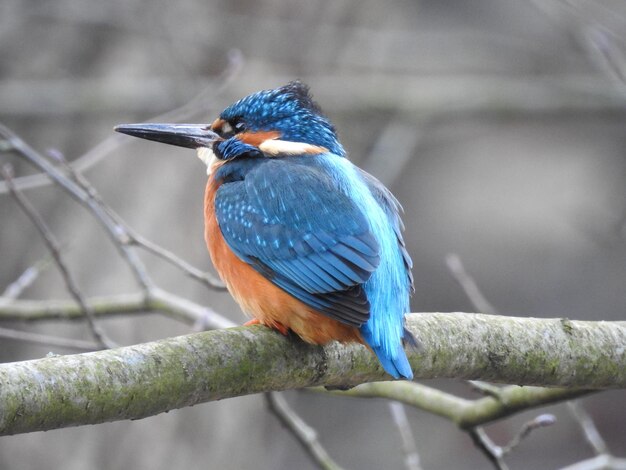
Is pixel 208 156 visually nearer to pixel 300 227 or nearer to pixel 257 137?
pixel 257 137

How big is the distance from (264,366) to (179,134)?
3.32 ft

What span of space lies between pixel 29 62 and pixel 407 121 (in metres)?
2.00

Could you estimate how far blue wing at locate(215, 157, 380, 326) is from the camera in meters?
2.31

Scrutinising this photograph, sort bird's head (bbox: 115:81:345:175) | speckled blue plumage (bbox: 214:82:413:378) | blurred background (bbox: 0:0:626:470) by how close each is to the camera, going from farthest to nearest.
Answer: blurred background (bbox: 0:0:626:470), bird's head (bbox: 115:81:345:175), speckled blue plumage (bbox: 214:82:413:378)

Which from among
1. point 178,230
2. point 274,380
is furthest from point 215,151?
point 178,230

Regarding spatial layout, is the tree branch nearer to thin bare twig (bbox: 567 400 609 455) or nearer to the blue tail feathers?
the blue tail feathers

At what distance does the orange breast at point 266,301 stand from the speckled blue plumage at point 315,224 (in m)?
0.03

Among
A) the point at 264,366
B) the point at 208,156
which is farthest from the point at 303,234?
the point at 208,156

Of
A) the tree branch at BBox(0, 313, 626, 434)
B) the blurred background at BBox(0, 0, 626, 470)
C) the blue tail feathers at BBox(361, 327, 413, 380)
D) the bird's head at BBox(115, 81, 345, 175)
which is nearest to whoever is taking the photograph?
the tree branch at BBox(0, 313, 626, 434)

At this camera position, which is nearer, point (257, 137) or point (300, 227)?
point (300, 227)

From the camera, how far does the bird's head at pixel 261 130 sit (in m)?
2.86

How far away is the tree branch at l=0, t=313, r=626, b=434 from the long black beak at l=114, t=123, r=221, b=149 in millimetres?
802

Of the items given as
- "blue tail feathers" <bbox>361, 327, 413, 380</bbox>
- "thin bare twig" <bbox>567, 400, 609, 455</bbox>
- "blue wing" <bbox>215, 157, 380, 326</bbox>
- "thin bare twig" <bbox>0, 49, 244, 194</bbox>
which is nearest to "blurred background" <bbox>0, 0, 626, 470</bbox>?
"thin bare twig" <bbox>0, 49, 244, 194</bbox>

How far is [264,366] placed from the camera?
7.22ft
